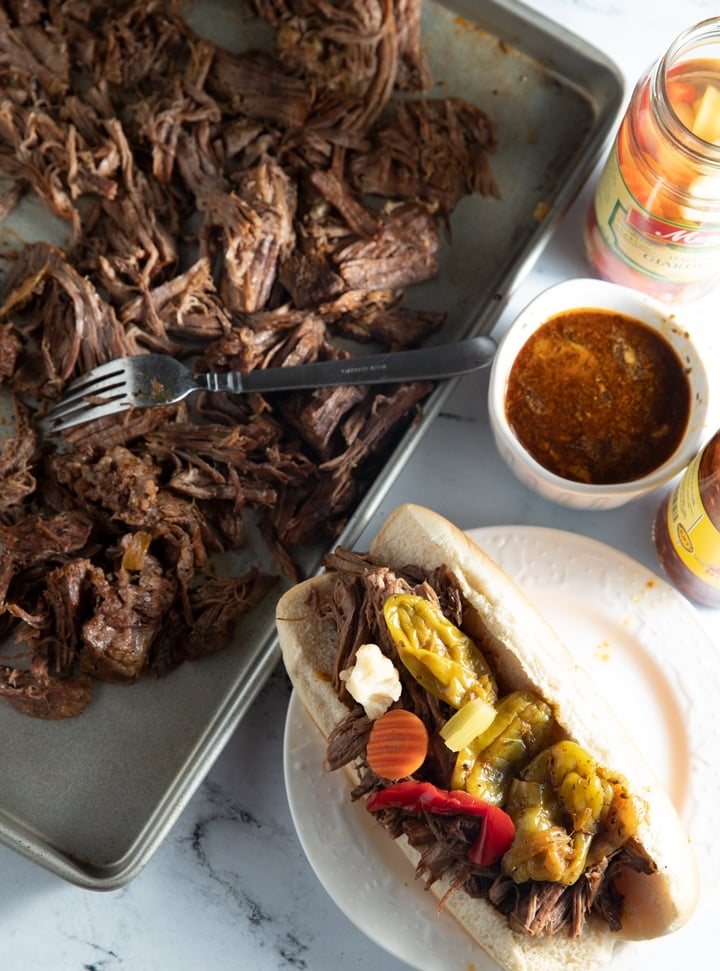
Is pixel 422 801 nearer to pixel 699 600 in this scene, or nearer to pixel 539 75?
pixel 699 600

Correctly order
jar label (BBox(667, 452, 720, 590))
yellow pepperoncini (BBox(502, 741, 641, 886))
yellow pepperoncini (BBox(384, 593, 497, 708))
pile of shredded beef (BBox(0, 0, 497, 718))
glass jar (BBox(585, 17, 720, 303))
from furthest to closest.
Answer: pile of shredded beef (BBox(0, 0, 497, 718)), jar label (BBox(667, 452, 720, 590)), glass jar (BBox(585, 17, 720, 303)), yellow pepperoncini (BBox(384, 593, 497, 708)), yellow pepperoncini (BBox(502, 741, 641, 886))

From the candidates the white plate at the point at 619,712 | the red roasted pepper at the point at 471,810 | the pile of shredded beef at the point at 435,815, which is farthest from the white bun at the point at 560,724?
the red roasted pepper at the point at 471,810

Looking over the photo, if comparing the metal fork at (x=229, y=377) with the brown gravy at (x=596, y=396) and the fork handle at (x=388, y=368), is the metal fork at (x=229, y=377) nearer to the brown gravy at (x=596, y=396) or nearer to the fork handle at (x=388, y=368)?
the fork handle at (x=388, y=368)

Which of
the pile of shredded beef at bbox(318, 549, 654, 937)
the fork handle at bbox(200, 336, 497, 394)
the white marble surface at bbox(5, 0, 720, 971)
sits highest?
the fork handle at bbox(200, 336, 497, 394)

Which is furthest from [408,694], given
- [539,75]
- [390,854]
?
[539,75]

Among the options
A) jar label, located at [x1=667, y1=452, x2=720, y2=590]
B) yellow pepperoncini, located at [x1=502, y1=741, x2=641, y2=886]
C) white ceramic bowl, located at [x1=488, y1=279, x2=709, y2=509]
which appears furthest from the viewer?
white ceramic bowl, located at [x1=488, y1=279, x2=709, y2=509]

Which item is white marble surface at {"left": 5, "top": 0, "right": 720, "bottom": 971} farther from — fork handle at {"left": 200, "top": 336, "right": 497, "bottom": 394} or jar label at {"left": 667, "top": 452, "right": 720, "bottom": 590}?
fork handle at {"left": 200, "top": 336, "right": 497, "bottom": 394}

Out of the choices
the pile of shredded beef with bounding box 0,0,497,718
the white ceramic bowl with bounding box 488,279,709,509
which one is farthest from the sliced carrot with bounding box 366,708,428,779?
the white ceramic bowl with bounding box 488,279,709,509
